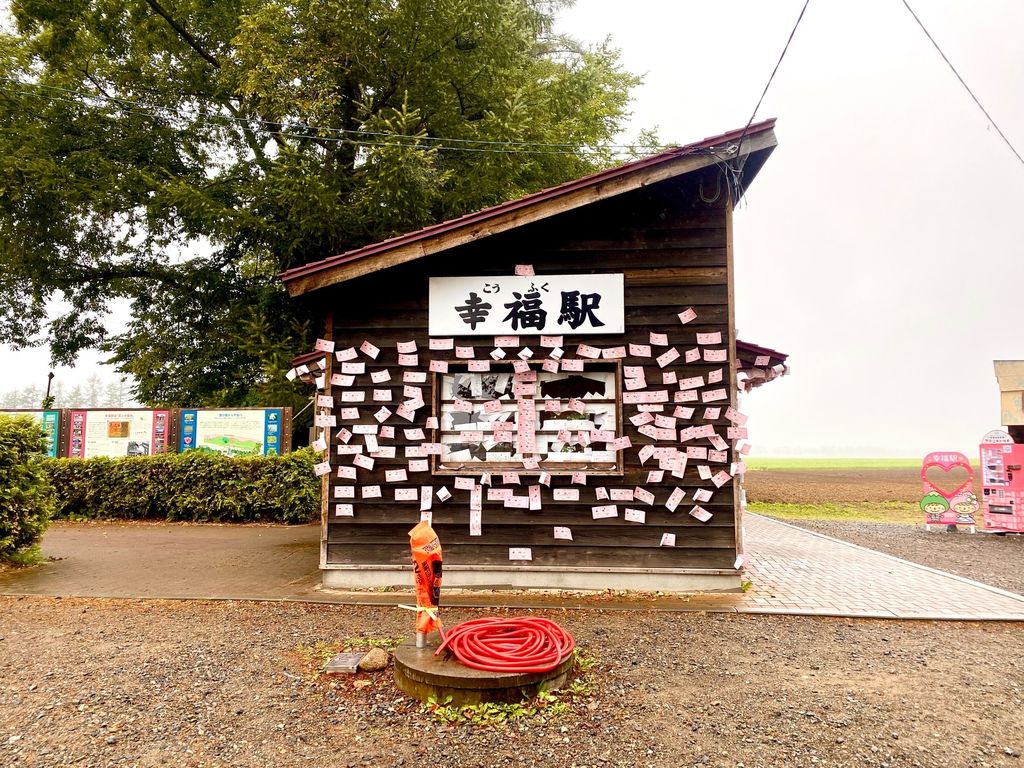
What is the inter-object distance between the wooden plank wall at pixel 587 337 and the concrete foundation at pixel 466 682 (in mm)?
2630

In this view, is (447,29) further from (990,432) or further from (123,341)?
(990,432)

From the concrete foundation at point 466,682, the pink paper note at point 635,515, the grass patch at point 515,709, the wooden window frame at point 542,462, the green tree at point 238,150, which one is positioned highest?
the green tree at point 238,150

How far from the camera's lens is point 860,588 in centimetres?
703

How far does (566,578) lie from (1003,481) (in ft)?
36.4

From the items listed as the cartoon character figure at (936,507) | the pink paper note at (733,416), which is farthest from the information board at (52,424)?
the cartoon character figure at (936,507)

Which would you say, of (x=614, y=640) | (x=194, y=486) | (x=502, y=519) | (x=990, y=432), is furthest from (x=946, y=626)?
(x=194, y=486)

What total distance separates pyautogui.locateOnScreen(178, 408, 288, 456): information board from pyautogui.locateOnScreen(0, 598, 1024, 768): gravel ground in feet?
24.5

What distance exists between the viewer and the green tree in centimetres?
1305

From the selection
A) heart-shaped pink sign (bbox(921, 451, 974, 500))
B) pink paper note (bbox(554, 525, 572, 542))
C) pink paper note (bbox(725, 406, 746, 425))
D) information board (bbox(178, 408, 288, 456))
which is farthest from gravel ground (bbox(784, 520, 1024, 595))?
information board (bbox(178, 408, 288, 456))

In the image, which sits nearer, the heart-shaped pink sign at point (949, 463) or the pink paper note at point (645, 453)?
the pink paper note at point (645, 453)

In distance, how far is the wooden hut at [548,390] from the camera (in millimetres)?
6500

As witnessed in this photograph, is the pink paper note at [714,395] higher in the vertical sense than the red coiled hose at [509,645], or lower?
higher

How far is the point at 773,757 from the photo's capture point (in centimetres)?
318

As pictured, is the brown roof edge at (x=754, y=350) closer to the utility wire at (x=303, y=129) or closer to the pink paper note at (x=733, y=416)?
the pink paper note at (x=733, y=416)
